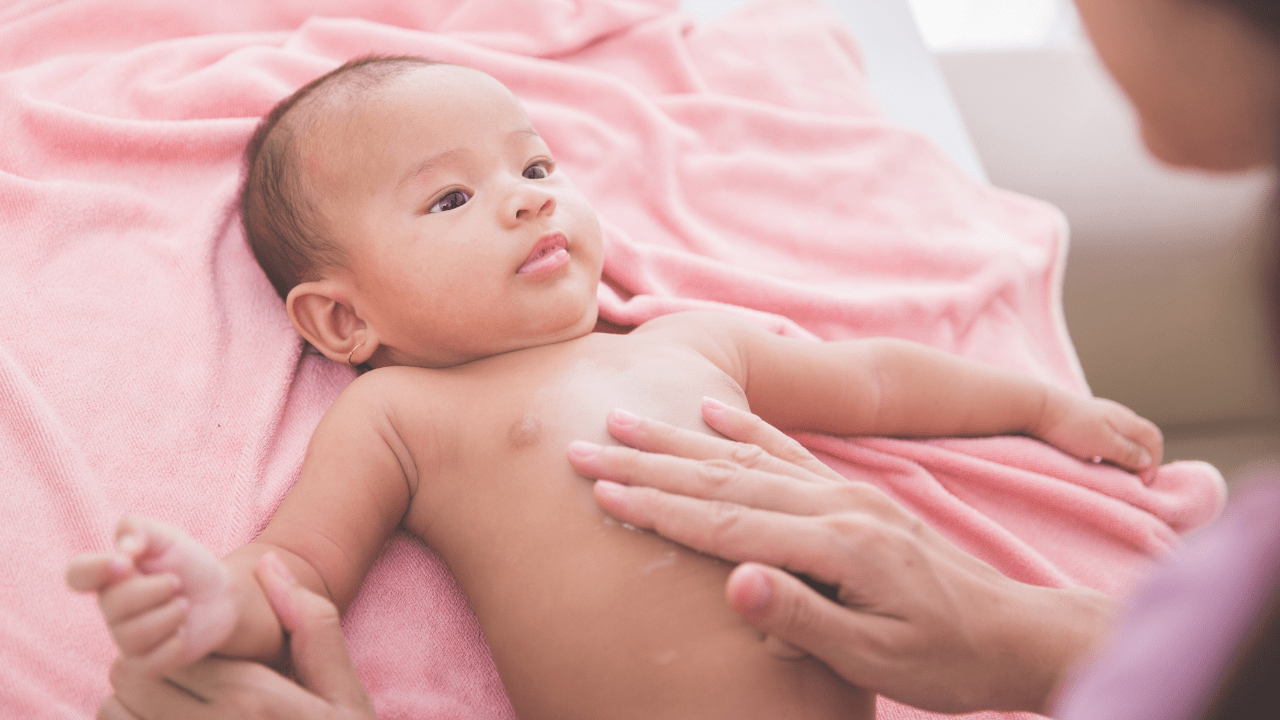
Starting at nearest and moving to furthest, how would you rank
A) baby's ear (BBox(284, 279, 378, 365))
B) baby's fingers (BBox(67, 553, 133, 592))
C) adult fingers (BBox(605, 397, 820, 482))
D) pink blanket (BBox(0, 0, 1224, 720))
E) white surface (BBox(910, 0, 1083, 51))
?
baby's fingers (BBox(67, 553, 133, 592))
adult fingers (BBox(605, 397, 820, 482))
pink blanket (BBox(0, 0, 1224, 720))
baby's ear (BBox(284, 279, 378, 365))
white surface (BBox(910, 0, 1083, 51))

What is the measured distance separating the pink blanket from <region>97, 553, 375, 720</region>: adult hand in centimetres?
14

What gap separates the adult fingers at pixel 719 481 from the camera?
2.87 feet

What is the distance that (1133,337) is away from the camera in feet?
5.26

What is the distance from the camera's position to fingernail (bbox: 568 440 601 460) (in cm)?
97

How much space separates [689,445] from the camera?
37.3 inches

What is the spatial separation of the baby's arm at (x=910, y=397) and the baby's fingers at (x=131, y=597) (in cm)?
75

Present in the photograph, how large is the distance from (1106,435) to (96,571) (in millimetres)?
1321

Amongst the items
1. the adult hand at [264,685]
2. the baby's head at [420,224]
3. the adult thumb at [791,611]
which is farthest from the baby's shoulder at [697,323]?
the adult hand at [264,685]

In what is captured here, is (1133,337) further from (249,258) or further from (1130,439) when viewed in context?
(249,258)

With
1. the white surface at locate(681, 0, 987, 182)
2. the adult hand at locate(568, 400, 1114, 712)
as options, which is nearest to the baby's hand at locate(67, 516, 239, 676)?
the adult hand at locate(568, 400, 1114, 712)

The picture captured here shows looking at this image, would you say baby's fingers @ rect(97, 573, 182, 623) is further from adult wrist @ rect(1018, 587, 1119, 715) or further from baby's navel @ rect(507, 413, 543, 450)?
adult wrist @ rect(1018, 587, 1119, 715)

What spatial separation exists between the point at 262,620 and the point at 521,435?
343 millimetres

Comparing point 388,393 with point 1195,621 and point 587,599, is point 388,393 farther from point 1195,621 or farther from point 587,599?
point 1195,621

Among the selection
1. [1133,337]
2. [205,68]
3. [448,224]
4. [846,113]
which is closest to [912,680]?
[448,224]
